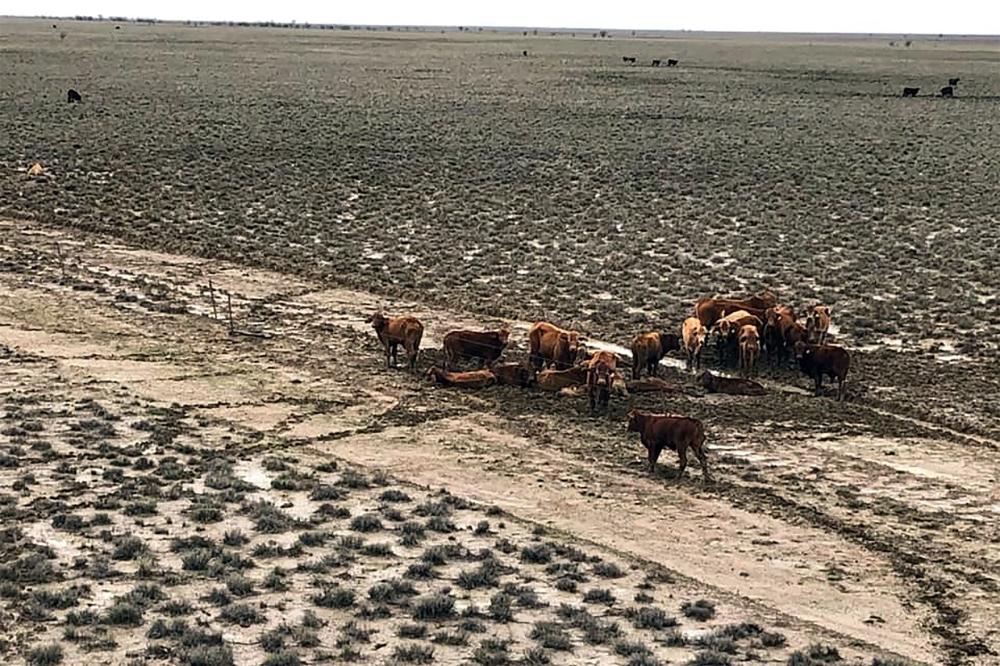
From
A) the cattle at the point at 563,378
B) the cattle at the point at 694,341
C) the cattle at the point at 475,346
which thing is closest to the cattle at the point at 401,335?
the cattle at the point at 475,346

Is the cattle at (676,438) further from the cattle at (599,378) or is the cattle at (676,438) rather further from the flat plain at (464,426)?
the cattle at (599,378)

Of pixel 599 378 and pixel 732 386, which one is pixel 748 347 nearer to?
pixel 732 386

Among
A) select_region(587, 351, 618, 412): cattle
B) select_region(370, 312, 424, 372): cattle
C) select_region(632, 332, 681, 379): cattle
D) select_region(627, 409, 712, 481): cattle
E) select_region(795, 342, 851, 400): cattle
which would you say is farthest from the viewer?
select_region(370, 312, 424, 372): cattle

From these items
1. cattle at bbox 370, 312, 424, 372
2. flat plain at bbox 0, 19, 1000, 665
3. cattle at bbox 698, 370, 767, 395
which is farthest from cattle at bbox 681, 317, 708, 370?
cattle at bbox 370, 312, 424, 372

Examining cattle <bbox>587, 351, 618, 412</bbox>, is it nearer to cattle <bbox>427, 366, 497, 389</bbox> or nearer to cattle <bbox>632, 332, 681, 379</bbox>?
cattle <bbox>632, 332, 681, 379</bbox>

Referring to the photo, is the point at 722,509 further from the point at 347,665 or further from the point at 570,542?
the point at 347,665

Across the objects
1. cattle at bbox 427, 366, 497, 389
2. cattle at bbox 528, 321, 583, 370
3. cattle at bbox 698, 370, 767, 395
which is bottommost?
cattle at bbox 427, 366, 497, 389
